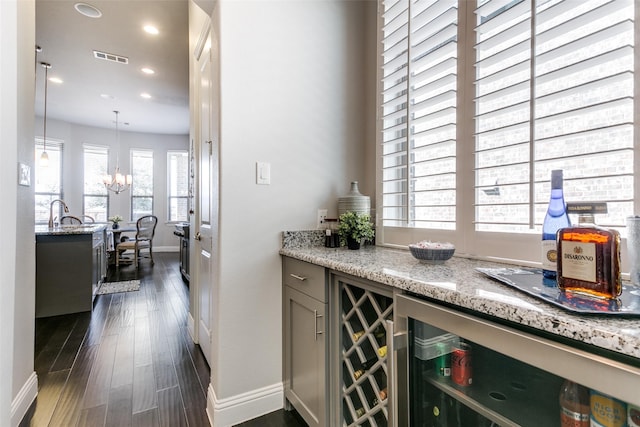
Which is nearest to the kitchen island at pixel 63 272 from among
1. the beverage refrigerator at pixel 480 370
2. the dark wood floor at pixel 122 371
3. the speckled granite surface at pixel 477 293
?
the dark wood floor at pixel 122 371

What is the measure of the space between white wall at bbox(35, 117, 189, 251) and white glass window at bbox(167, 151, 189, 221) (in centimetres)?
11

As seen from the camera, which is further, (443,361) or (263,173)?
(263,173)

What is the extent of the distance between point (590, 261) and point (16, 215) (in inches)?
92.5

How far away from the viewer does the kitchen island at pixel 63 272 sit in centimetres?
316

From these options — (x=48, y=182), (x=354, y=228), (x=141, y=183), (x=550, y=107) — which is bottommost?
(x=354, y=228)

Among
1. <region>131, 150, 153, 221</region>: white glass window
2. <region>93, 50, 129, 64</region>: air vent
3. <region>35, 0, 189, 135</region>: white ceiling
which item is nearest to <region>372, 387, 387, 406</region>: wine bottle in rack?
<region>35, 0, 189, 135</region>: white ceiling

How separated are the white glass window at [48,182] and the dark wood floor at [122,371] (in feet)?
16.0

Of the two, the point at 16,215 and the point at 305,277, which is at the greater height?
the point at 16,215

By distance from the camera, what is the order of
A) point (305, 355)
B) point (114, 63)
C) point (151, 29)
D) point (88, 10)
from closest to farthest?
point (305, 355), point (88, 10), point (151, 29), point (114, 63)

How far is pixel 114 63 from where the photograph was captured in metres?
4.27

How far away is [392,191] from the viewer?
182cm

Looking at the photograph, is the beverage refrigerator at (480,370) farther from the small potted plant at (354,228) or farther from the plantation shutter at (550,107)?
the small potted plant at (354,228)

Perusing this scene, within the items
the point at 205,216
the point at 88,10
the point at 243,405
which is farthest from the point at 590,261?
the point at 88,10

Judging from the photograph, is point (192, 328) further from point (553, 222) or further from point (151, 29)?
point (151, 29)
